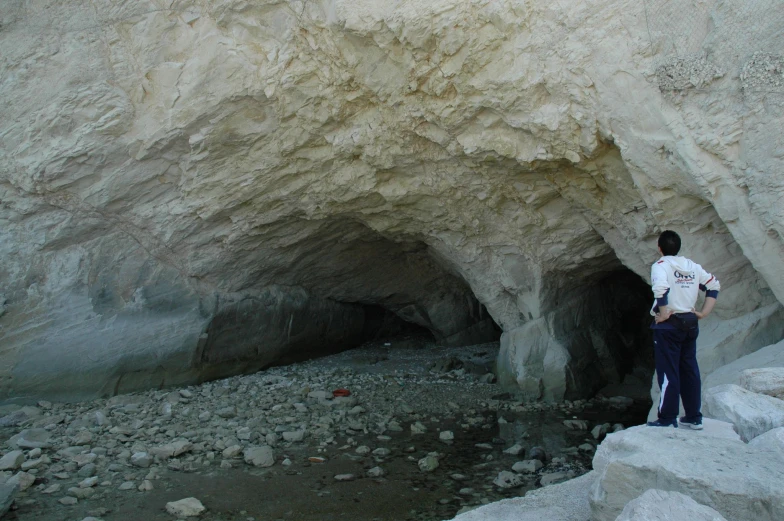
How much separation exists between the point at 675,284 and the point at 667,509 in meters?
1.85

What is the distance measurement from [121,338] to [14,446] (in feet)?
7.83

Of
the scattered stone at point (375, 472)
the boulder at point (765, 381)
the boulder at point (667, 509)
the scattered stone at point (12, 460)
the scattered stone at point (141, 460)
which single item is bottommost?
the boulder at point (765, 381)

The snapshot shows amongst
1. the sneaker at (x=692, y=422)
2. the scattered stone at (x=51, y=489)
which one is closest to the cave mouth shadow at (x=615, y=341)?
the sneaker at (x=692, y=422)

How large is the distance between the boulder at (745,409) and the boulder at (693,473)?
23 centimetres

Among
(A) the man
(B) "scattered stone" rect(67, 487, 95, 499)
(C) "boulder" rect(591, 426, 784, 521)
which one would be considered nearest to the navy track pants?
(A) the man

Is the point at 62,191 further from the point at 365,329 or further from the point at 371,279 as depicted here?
the point at 365,329

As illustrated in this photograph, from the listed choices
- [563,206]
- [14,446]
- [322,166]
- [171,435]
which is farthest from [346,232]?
[14,446]

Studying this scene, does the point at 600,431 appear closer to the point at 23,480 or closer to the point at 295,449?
the point at 295,449

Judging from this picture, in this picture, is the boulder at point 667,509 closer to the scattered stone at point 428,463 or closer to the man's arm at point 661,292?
the man's arm at point 661,292

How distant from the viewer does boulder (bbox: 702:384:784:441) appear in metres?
3.25

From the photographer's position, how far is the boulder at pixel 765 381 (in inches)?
152

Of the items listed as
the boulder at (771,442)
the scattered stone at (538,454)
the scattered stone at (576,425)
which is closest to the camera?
the boulder at (771,442)

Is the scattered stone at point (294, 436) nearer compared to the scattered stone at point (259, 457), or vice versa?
the scattered stone at point (259, 457)

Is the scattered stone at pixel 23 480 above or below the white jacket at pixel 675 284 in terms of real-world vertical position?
above
